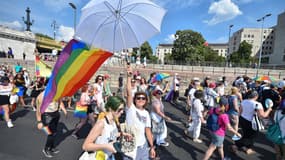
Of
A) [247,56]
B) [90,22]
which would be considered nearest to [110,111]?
[90,22]

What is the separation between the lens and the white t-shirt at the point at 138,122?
211 centimetres

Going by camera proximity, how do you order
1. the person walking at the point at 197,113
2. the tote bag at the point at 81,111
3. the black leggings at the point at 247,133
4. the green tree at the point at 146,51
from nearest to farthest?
the black leggings at the point at 247,133 → the person walking at the point at 197,113 → the tote bag at the point at 81,111 → the green tree at the point at 146,51

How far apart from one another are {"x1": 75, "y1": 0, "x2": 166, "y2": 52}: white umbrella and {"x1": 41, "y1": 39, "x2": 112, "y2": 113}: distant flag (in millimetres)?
472

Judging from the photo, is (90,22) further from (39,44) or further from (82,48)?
(39,44)

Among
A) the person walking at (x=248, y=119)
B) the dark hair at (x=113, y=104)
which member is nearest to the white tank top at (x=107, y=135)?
the dark hair at (x=113, y=104)

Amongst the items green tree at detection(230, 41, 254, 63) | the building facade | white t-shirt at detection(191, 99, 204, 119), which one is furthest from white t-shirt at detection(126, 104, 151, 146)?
green tree at detection(230, 41, 254, 63)

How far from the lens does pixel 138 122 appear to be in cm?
217

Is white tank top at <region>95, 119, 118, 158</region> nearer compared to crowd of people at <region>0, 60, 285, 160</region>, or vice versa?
white tank top at <region>95, 119, 118, 158</region>

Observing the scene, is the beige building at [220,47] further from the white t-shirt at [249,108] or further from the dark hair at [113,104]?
the dark hair at [113,104]

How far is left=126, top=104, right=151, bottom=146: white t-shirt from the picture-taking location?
2.11 m

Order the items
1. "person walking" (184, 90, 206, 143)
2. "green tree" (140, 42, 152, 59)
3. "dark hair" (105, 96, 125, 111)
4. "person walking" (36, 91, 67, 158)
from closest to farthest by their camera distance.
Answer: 1. "dark hair" (105, 96, 125, 111)
2. "person walking" (36, 91, 67, 158)
3. "person walking" (184, 90, 206, 143)
4. "green tree" (140, 42, 152, 59)

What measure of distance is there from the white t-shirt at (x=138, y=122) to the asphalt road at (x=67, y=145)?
1.82 metres

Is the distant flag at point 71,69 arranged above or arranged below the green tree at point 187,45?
below

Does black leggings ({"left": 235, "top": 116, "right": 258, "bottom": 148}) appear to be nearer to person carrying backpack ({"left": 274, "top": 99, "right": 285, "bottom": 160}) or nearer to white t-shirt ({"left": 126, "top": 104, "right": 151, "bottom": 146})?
person carrying backpack ({"left": 274, "top": 99, "right": 285, "bottom": 160})
